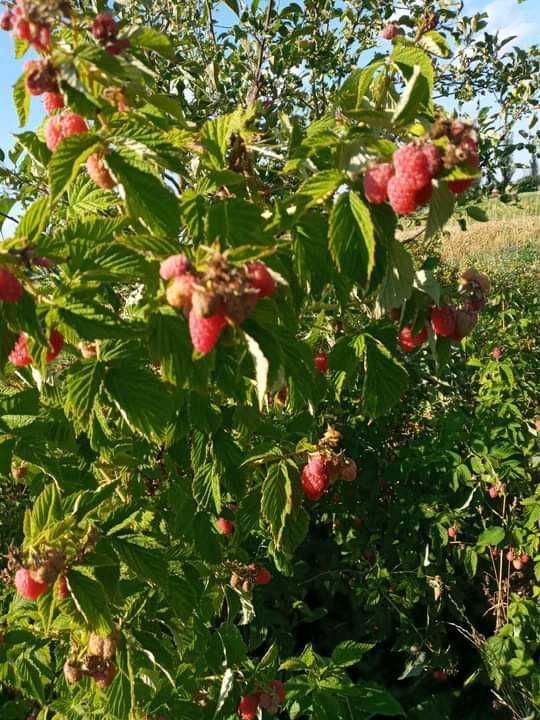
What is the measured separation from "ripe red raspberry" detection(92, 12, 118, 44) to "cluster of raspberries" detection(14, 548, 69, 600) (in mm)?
863

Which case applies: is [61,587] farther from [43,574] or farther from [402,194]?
[402,194]

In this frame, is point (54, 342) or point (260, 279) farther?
point (54, 342)

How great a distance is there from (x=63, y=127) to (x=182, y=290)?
17.9 inches

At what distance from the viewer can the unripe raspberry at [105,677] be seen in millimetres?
1362

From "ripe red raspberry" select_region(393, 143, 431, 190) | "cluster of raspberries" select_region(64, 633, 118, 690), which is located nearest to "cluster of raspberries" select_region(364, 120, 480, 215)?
"ripe red raspberry" select_region(393, 143, 431, 190)

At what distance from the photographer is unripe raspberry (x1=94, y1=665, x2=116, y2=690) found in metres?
1.36

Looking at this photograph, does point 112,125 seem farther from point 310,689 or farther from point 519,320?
point 519,320

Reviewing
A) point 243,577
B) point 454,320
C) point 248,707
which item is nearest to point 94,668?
point 248,707

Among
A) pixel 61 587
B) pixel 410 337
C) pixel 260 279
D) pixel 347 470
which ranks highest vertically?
pixel 260 279

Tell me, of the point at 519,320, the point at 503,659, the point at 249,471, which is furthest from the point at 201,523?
the point at 519,320

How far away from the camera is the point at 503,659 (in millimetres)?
2342

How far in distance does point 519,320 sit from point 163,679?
2.82 meters

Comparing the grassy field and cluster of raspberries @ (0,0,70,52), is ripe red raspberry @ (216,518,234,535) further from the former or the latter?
the grassy field

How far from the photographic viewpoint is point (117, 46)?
0.97 meters
